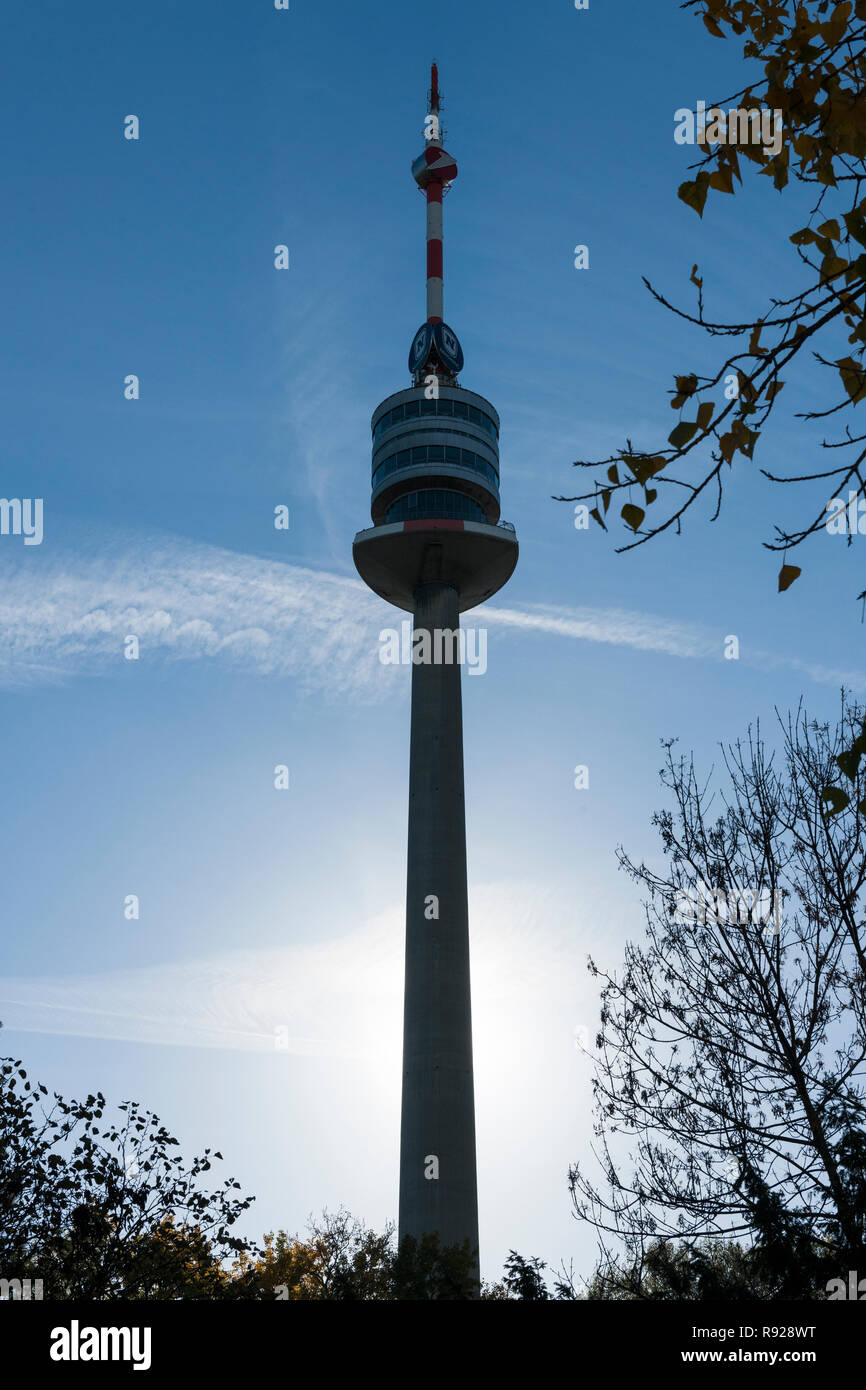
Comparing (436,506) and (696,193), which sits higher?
(436,506)

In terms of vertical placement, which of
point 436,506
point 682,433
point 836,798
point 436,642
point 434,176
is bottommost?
point 836,798

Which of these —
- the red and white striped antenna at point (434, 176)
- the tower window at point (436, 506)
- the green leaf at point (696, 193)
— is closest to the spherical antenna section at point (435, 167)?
the red and white striped antenna at point (434, 176)

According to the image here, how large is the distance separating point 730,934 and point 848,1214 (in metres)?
3.89

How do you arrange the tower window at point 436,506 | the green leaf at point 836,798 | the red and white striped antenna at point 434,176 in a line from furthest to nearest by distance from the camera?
the red and white striped antenna at point 434,176
the tower window at point 436,506
the green leaf at point 836,798

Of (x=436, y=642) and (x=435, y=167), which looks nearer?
(x=436, y=642)

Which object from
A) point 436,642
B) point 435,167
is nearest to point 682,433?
point 436,642

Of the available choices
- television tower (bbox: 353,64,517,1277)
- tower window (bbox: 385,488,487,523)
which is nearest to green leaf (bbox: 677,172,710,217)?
television tower (bbox: 353,64,517,1277)

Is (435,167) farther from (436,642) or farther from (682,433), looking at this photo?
(682,433)

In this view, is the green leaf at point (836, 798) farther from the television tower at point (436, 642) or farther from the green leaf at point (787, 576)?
the television tower at point (436, 642)

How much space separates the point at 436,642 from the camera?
75.8 m

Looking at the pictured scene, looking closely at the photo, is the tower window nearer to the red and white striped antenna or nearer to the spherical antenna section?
the red and white striped antenna

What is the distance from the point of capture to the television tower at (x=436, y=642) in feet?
203

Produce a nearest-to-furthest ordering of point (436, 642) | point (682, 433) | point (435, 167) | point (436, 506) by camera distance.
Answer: point (682, 433) → point (436, 642) → point (436, 506) → point (435, 167)
